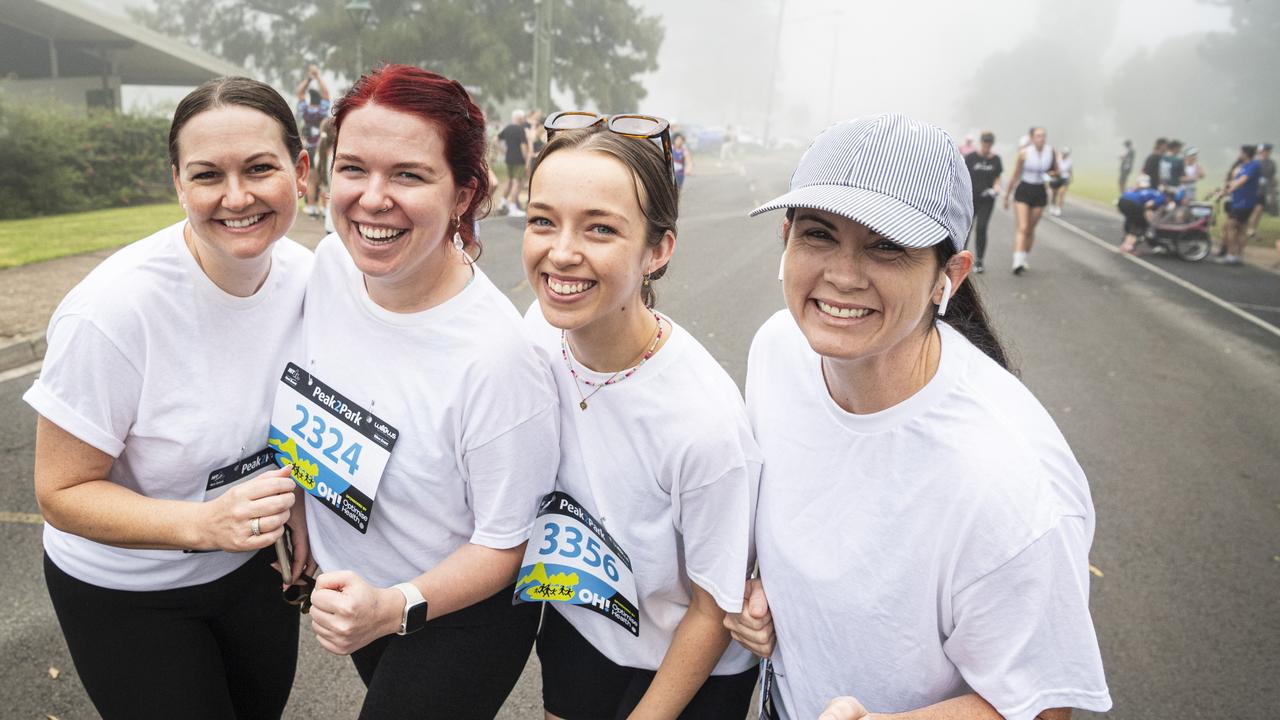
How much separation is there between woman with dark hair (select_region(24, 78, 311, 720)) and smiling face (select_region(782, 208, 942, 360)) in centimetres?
117

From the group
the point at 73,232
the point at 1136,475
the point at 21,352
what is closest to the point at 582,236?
the point at 1136,475

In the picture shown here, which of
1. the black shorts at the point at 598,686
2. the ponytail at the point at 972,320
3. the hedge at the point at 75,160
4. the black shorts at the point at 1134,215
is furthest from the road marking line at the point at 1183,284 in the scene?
the hedge at the point at 75,160

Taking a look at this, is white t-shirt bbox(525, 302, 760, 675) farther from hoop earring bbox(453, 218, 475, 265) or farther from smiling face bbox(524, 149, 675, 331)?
hoop earring bbox(453, 218, 475, 265)

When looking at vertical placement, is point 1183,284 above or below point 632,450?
below

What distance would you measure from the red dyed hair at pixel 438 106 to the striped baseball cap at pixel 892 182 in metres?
0.74

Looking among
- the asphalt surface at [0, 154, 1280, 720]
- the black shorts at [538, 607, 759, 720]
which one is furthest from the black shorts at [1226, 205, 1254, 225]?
the black shorts at [538, 607, 759, 720]

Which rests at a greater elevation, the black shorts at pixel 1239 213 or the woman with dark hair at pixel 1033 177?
the woman with dark hair at pixel 1033 177

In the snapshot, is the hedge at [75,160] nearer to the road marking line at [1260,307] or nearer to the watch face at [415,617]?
the watch face at [415,617]

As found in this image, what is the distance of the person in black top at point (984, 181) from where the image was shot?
1176cm

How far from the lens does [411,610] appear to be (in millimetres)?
1646

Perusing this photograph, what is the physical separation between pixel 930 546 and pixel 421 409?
108 centimetres

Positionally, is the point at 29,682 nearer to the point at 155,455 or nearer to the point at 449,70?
the point at 155,455

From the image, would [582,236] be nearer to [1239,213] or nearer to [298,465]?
[298,465]

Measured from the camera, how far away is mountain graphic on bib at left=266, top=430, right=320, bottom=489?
1.83 m
